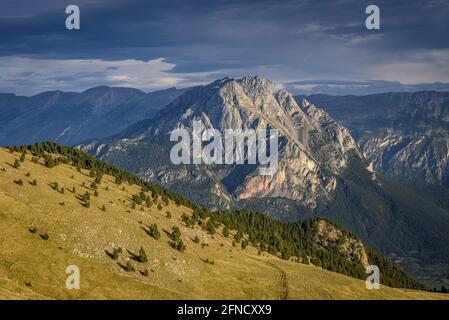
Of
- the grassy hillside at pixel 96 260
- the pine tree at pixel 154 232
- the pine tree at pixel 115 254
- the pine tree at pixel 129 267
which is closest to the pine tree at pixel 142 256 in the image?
the grassy hillside at pixel 96 260

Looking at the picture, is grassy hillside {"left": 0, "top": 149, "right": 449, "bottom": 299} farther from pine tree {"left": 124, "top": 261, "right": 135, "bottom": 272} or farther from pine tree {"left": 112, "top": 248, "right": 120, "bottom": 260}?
pine tree {"left": 124, "top": 261, "right": 135, "bottom": 272}

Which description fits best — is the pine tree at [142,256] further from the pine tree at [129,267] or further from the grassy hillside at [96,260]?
the pine tree at [129,267]

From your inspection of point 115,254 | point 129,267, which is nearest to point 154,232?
point 115,254

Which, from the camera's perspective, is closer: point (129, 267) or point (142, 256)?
point (129, 267)

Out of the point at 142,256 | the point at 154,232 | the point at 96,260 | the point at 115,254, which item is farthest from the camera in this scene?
the point at 154,232

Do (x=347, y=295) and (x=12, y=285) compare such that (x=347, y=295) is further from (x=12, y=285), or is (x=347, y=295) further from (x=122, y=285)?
(x=12, y=285)

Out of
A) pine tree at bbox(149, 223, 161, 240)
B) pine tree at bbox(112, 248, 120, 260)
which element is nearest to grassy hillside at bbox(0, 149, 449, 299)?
pine tree at bbox(112, 248, 120, 260)

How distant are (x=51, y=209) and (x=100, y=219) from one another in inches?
665

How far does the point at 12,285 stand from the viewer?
132750mm

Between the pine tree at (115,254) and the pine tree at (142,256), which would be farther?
the pine tree at (142,256)

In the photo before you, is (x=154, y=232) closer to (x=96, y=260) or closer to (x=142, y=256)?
→ (x=142, y=256)

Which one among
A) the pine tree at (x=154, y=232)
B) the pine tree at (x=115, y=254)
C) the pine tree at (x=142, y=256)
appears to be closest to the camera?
the pine tree at (x=115, y=254)
